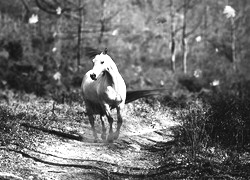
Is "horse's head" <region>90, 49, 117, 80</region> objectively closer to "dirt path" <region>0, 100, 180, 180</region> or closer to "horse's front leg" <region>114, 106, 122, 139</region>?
"horse's front leg" <region>114, 106, 122, 139</region>

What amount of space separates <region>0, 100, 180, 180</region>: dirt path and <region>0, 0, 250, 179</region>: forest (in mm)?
32

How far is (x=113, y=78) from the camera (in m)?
8.91

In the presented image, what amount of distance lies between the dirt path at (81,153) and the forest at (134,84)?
32 millimetres

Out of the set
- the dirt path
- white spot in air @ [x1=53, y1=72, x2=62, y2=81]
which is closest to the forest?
the dirt path

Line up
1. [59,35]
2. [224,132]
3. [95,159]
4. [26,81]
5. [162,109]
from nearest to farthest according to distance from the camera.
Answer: [95,159] < [224,132] < [162,109] < [26,81] < [59,35]

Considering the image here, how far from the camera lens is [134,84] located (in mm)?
21750

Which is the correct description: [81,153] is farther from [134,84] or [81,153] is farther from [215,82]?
[215,82]

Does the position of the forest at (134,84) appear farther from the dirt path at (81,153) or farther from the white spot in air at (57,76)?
the white spot in air at (57,76)

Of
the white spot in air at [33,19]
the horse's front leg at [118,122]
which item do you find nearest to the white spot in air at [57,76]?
the white spot in air at [33,19]

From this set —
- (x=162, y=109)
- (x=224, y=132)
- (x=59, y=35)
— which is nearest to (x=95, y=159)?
(x=224, y=132)

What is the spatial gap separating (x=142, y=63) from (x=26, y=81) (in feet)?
35.2

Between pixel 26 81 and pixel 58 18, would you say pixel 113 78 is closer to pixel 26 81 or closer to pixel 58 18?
pixel 26 81

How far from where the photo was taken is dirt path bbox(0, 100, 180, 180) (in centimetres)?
693

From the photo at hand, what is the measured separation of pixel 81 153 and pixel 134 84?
13.6m
